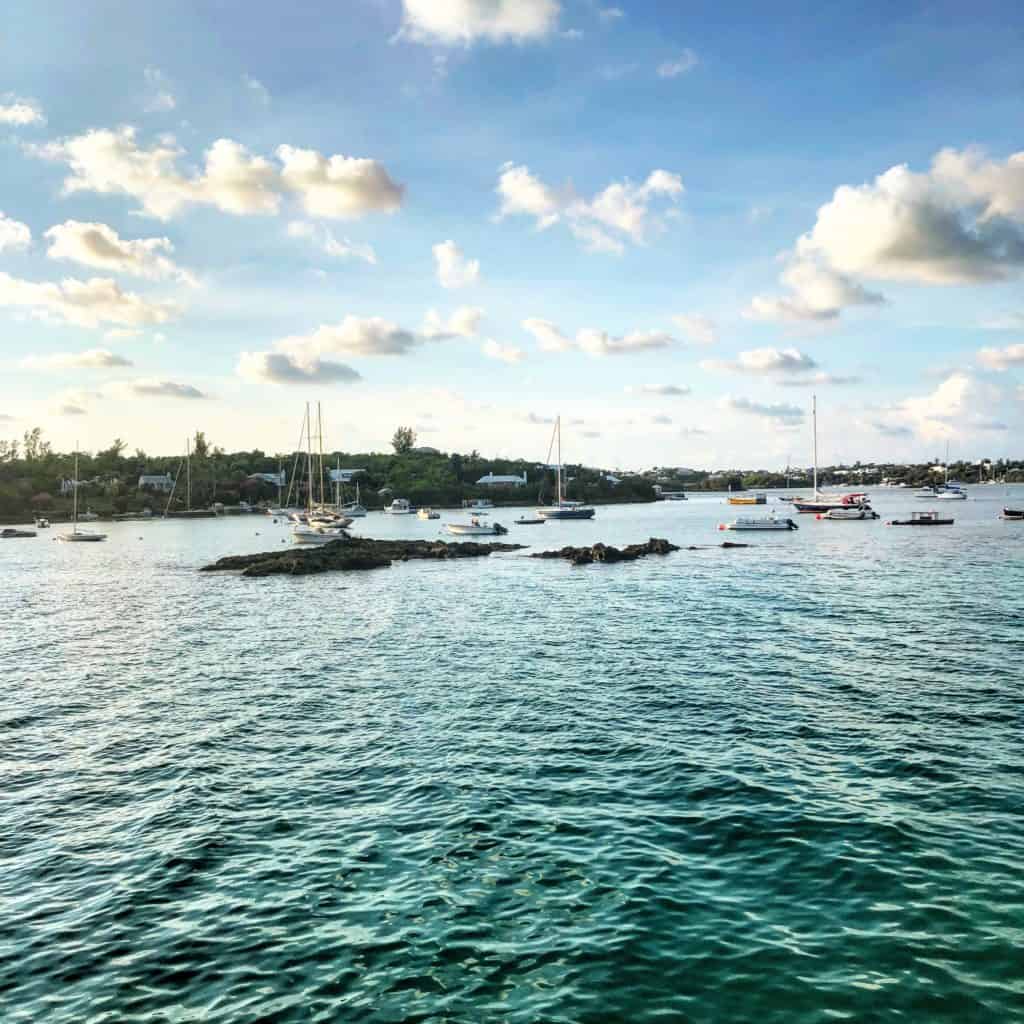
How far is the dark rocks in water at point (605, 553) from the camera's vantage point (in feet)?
244

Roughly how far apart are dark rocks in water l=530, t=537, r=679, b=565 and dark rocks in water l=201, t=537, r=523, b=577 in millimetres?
9784

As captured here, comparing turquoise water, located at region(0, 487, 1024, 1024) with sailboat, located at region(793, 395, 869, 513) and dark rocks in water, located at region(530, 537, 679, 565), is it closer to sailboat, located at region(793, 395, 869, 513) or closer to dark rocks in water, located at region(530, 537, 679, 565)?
dark rocks in water, located at region(530, 537, 679, 565)

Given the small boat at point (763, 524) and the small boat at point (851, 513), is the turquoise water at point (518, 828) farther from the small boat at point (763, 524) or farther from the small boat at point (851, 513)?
the small boat at point (851, 513)

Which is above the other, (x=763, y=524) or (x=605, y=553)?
(x=763, y=524)

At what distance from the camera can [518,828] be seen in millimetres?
15258

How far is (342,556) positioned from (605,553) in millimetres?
26727

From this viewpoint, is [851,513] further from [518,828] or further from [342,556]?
[518,828]

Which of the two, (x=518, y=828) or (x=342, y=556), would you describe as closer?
(x=518, y=828)

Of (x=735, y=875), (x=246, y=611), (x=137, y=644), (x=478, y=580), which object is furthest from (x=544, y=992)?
(x=478, y=580)

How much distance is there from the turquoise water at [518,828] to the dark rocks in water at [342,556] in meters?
31.0

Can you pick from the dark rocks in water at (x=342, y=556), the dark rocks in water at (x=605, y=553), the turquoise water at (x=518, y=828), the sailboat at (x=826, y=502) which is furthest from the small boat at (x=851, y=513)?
the turquoise water at (x=518, y=828)

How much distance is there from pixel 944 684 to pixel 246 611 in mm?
38883

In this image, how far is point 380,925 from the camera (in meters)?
11.9

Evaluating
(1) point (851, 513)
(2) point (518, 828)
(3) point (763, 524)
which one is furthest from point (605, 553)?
(1) point (851, 513)
